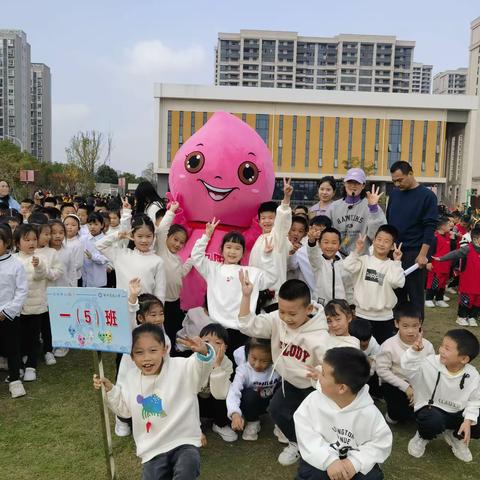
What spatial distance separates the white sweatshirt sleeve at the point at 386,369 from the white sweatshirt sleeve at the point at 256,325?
1.10m

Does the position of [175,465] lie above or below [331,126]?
below

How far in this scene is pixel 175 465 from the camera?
261cm

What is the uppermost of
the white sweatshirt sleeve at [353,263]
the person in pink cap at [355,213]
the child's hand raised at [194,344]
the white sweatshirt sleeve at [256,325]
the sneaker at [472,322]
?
the person in pink cap at [355,213]

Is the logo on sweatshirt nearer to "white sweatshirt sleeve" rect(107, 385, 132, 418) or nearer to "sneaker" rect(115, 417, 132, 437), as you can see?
"sneaker" rect(115, 417, 132, 437)

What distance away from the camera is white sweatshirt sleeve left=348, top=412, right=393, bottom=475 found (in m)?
2.44

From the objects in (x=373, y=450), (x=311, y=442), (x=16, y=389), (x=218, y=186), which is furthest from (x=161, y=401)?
(x=218, y=186)

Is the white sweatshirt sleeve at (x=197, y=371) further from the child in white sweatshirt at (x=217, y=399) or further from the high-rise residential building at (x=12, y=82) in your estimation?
the high-rise residential building at (x=12, y=82)

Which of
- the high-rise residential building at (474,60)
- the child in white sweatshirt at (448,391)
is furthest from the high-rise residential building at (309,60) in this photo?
the child in white sweatshirt at (448,391)

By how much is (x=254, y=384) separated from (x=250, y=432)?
37cm

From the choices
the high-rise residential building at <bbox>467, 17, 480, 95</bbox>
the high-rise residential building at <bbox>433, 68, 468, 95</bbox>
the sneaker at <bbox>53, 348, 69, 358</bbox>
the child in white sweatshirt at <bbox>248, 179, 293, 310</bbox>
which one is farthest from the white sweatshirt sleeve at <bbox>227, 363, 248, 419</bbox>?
the high-rise residential building at <bbox>433, 68, 468, 95</bbox>

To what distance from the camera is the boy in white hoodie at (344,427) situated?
244cm

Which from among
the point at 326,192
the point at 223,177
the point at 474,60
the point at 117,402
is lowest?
the point at 117,402

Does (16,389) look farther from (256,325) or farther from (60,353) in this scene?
(256,325)

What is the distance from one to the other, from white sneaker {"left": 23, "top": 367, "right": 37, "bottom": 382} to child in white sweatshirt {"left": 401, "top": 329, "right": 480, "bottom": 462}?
344 cm
